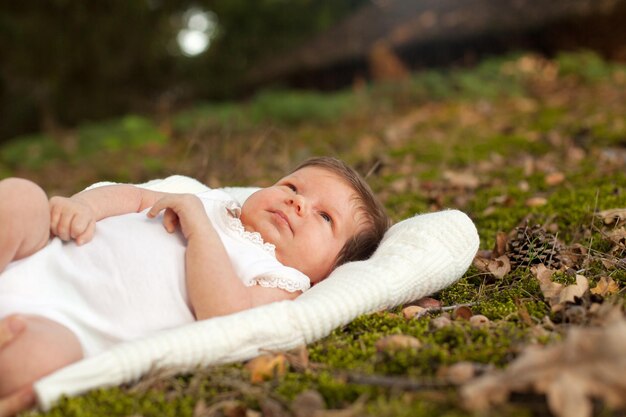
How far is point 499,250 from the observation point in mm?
2836

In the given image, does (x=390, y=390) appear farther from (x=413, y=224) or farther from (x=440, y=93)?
(x=440, y=93)

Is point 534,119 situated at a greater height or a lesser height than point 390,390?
lesser

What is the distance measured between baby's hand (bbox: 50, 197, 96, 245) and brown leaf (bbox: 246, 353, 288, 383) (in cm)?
71

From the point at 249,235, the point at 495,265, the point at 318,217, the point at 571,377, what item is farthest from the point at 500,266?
the point at 571,377

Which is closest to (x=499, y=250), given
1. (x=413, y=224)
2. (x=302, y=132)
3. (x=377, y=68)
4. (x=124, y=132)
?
(x=413, y=224)

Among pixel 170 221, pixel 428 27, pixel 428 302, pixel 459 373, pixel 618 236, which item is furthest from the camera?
pixel 428 27

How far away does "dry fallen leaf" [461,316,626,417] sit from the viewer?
4.09 ft

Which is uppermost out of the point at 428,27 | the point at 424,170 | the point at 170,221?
the point at 428,27

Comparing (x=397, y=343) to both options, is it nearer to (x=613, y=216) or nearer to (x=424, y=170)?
(x=613, y=216)

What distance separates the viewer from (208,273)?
2068mm

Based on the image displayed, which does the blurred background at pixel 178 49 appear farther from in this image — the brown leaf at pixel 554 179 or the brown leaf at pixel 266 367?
the brown leaf at pixel 266 367

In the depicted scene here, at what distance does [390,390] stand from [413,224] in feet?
3.71

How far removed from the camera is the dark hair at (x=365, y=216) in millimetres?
2574

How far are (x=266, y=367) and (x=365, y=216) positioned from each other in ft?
2.99
